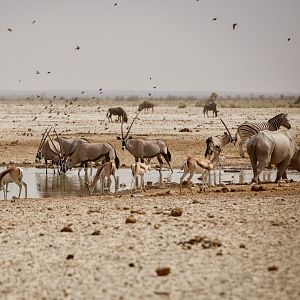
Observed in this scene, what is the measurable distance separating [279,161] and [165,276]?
10.6 meters

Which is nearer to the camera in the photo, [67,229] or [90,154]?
[67,229]

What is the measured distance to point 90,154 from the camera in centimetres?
2405

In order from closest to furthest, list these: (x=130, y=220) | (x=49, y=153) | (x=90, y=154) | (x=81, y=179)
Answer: (x=130, y=220) < (x=81, y=179) < (x=90, y=154) < (x=49, y=153)

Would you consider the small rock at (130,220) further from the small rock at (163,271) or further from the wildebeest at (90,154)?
the wildebeest at (90,154)

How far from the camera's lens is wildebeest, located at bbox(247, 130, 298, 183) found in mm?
18172

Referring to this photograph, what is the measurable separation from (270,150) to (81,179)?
625 cm

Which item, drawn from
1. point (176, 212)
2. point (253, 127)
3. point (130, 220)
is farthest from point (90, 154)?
point (130, 220)

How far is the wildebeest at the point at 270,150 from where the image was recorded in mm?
18172

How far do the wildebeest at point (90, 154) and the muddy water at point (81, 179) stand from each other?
0.38 meters

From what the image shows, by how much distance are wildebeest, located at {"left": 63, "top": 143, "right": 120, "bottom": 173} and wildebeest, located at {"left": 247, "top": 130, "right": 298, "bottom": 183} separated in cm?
599

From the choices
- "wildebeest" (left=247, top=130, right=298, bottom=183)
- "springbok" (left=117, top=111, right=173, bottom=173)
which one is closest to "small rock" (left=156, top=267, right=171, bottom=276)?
"wildebeest" (left=247, top=130, right=298, bottom=183)

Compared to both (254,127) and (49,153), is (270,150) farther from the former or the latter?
(254,127)

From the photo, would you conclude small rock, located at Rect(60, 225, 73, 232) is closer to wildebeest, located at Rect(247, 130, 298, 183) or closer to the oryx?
wildebeest, located at Rect(247, 130, 298, 183)

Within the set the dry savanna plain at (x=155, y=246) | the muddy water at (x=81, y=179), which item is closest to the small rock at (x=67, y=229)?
the dry savanna plain at (x=155, y=246)
